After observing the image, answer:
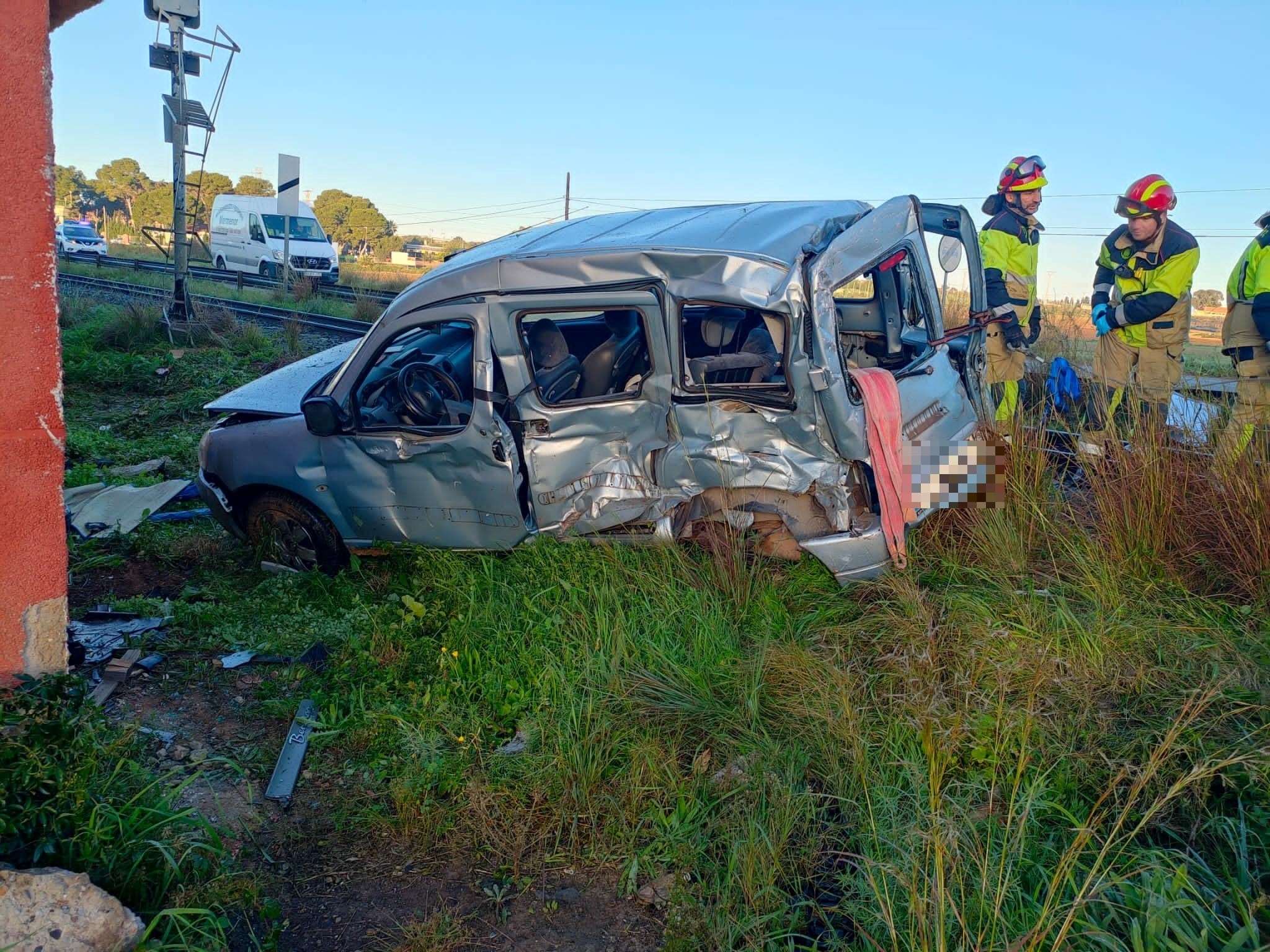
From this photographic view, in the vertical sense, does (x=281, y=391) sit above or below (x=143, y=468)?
above

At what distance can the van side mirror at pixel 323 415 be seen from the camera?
16.7 ft

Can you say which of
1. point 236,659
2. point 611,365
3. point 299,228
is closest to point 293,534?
point 236,659

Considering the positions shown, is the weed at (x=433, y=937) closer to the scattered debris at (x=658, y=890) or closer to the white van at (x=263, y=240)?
the scattered debris at (x=658, y=890)

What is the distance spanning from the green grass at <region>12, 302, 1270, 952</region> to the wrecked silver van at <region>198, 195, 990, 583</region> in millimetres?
293

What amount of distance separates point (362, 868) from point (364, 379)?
2754 millimetres

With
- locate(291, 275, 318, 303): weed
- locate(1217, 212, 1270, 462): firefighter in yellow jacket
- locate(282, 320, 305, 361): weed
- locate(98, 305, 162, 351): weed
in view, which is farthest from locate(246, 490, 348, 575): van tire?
locate(291, 275, 318, 303): weed

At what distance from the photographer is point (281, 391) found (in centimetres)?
588

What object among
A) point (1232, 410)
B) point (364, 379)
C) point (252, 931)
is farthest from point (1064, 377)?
point (252, 931)

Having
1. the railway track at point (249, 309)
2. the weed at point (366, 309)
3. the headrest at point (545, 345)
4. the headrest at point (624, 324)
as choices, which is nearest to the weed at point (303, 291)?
the railway track at point (249, 309)

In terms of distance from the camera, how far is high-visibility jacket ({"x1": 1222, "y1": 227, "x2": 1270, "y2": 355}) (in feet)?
20.4

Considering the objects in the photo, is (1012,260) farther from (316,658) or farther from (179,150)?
(179,150)

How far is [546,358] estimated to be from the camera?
4965 millimetres

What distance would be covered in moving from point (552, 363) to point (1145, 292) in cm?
467

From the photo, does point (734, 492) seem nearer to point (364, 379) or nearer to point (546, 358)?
point (546, 358)
